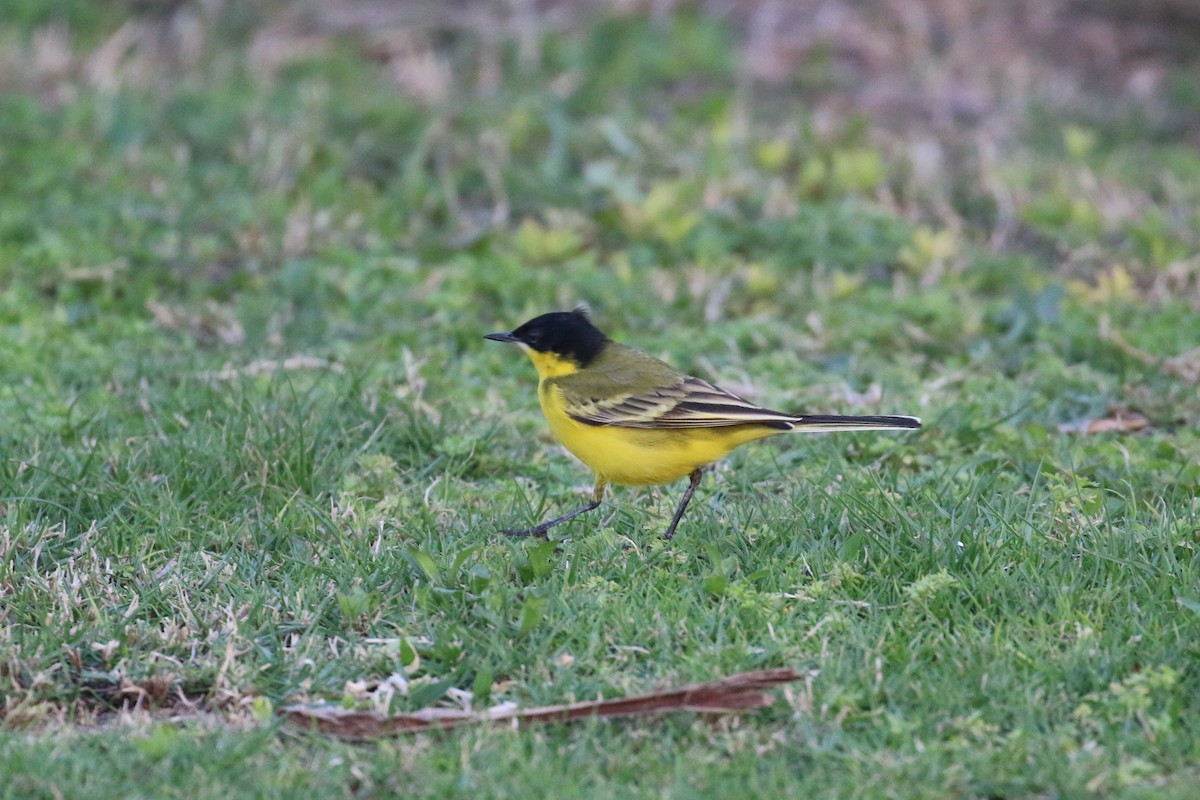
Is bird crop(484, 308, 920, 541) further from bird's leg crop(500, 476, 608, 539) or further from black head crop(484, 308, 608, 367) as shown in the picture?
black head crop(484, 308, 608, 367)

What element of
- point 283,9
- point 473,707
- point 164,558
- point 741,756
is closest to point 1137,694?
point 741,756

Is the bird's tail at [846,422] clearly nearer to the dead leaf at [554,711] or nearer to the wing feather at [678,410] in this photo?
the wing feather at [678,410]

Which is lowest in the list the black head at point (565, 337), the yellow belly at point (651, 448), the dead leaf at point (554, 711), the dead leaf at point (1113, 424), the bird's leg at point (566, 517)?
the dead leaf at point (1113, 424)

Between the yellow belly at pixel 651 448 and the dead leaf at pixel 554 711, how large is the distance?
1.48 meters

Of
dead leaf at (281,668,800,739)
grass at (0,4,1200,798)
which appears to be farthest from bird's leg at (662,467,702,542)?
dead leaf at (281,668,800,739)

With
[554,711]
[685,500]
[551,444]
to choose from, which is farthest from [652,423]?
[554,711]

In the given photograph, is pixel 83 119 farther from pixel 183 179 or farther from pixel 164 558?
pixel 164 558

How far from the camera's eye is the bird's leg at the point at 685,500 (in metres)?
5.88

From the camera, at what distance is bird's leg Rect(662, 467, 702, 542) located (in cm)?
588

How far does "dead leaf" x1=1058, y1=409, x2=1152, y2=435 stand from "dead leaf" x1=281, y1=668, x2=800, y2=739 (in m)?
3.18

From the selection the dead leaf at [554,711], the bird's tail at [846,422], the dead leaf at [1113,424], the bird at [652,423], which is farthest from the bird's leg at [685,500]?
the dead leaf at [1113,424]

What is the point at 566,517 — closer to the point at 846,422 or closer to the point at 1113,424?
the point at 846,422

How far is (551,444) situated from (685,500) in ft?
4.49

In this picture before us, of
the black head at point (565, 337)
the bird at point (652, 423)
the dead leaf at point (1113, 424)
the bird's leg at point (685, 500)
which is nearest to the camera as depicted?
the bird's leg at point (685, 500)
